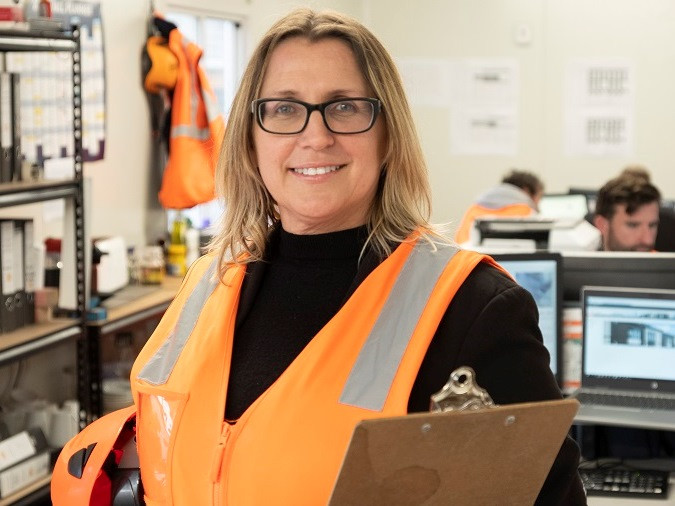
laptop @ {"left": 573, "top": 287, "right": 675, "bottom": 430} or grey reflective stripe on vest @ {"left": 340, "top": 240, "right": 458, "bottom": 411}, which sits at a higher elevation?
grey reflective stripe on vest @ {"left": 340, "top": 240, "right": 458, "bottom": 411}

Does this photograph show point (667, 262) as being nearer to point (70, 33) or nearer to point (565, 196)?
point (70, 33)

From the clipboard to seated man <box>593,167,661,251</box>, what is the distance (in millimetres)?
4454

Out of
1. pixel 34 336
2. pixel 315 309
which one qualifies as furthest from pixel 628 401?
pixel 315 309

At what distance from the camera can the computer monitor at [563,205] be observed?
26.4 feet

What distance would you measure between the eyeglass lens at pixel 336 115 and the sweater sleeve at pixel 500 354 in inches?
11.3

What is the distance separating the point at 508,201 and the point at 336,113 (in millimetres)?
5148

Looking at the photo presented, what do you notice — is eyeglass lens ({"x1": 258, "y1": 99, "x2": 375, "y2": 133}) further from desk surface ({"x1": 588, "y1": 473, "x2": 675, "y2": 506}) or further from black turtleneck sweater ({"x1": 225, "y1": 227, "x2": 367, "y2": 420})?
desk surface ({"x1": 588, "y1": 473, "x2": 675, "y2": 506})

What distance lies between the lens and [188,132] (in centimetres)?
573

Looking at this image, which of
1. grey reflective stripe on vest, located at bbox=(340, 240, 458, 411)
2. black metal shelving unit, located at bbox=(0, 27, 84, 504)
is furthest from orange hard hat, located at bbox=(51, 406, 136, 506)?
black metal shelving unit, located at bbox=(0, 27, 84, 504)

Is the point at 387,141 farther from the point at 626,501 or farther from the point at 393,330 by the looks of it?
the point at 626,501

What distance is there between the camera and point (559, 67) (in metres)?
8.86

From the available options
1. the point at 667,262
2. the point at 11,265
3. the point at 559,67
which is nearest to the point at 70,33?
the point at 11,265

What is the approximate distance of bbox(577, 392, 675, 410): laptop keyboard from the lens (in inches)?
135

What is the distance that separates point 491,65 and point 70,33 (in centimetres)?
526
